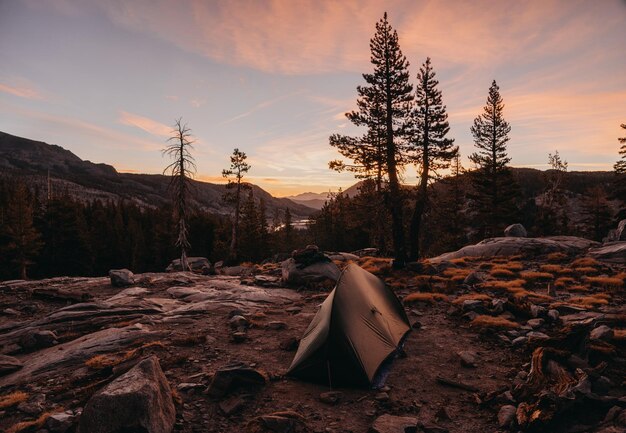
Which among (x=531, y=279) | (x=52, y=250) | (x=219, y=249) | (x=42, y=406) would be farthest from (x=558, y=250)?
(x=52, y=250)

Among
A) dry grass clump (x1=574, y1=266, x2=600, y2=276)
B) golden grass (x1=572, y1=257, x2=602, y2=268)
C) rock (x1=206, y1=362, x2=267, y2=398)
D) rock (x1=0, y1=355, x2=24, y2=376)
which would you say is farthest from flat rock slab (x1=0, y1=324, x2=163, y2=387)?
golden grass (x1=572, y1=257, x2=602, y2=268)

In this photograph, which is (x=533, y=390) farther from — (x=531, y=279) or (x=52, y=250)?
(x=52, y=250)

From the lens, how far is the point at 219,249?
49000 millimetres

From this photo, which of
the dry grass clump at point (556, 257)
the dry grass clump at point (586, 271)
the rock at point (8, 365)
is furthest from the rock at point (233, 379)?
the dry grass clump at point (556, 257)

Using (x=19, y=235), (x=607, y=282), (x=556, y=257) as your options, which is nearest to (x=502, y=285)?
(x=607, y=282)

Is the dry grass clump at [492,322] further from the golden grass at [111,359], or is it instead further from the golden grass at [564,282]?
the golden grass at [111,359]

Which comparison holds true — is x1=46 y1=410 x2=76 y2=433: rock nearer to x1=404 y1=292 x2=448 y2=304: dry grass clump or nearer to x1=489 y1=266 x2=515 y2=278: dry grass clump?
x1=404 y1=292 x2=448 y2=304: dry grass clump

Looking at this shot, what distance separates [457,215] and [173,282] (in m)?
34.3

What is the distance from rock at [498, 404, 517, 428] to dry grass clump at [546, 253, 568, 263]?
57.3ft

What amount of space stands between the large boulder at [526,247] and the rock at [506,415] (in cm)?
1756

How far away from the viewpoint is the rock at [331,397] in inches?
258

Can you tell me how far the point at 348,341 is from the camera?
7270 millimetres

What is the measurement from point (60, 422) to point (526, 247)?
2624cm

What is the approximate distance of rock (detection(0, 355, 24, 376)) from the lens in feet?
27.3
